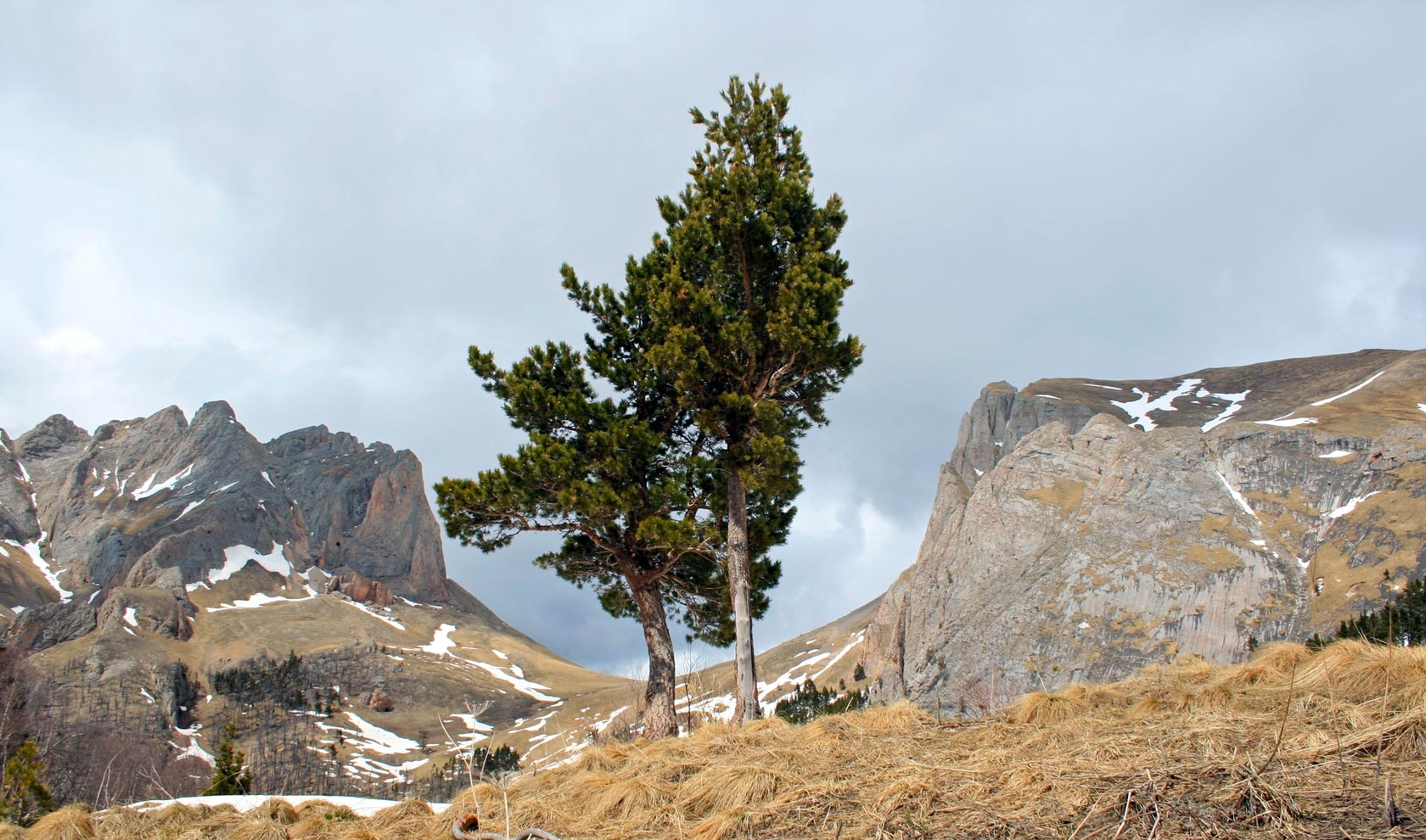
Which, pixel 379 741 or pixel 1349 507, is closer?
pixel 1349 507

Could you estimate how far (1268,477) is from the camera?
316 ft

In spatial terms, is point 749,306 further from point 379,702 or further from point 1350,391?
point 1350,391

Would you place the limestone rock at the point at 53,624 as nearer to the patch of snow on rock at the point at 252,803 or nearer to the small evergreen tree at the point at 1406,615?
the patch of snow on rock at the point at 252,803

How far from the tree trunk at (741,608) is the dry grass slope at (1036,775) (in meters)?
4.60

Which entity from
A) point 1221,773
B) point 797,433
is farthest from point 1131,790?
point 797,433

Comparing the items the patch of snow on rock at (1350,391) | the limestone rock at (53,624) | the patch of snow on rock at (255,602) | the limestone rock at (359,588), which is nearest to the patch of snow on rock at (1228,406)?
the patch of snow on rock at (1350,391)

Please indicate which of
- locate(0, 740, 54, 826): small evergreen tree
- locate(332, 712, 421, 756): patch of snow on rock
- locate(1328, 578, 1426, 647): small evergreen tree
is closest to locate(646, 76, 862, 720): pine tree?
locate(0, 740, 54, 826): small evergreen tree

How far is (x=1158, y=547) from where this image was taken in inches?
3521

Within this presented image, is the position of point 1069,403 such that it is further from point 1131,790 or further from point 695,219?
point 1131,790

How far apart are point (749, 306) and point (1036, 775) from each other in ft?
40.4

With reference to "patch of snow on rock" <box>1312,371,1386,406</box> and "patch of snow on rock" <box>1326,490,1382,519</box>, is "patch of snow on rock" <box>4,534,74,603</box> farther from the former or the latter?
"patch of snow on rock" <box>1312,371,1386,406</box>

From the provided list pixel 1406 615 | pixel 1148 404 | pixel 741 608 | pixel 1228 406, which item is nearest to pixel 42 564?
pixel 741 608

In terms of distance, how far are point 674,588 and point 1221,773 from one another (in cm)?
1309

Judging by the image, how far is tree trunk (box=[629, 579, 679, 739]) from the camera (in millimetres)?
14430
